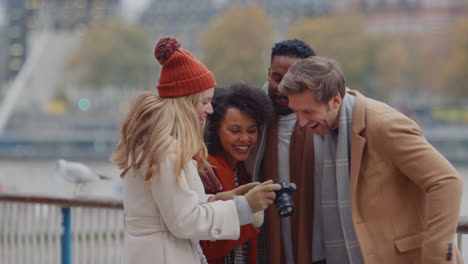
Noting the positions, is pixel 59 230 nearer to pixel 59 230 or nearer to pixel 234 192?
pixel 59 230

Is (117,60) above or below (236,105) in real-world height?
below

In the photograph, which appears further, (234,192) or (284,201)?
(234,192)

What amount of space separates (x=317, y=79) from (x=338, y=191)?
14.0 inches

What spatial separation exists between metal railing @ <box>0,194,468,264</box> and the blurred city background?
28.2 meters

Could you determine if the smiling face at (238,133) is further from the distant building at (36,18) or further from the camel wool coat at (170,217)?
the distant building at (36,18)

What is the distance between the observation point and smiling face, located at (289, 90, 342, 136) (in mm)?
2129

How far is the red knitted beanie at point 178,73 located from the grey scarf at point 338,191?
0.42m

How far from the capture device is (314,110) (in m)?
2.14

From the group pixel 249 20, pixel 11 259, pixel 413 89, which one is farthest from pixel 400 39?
pixel 11 259

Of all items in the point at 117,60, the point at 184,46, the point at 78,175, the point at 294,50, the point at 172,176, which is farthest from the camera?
the point at 184,46

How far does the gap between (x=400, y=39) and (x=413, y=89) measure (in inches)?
185

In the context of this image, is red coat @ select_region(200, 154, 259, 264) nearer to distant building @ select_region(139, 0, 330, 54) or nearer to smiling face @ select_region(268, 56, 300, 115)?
smiling face @ select_region(268, 56, 300, 115)

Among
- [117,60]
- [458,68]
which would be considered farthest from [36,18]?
[458,68]

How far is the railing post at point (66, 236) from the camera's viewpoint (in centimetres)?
387
